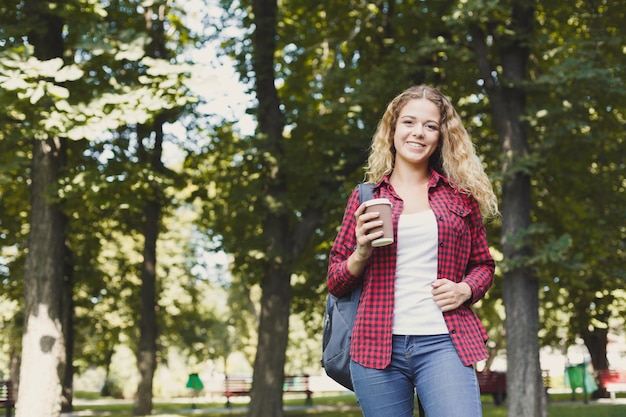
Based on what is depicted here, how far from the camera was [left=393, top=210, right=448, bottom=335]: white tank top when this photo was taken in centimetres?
307

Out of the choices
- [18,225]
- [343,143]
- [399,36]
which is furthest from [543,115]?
[18,225]

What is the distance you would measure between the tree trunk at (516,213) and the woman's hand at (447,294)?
1026 centimetres

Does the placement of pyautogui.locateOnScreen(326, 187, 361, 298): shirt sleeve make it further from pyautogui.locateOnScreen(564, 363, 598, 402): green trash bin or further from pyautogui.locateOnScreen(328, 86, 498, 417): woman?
pyautogui.locateOnScreen(564, 363, 598, 402): green trash bin

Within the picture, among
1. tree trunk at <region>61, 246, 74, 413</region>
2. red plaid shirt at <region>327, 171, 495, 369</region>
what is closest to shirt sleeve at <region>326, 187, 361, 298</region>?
red plaid shirt at <region>327, 171, 495, 369</region>

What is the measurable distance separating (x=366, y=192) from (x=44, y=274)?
31.3 ft

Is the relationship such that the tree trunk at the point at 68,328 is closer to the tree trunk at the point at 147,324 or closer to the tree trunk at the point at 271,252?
the tree trunk at the point at 147,324

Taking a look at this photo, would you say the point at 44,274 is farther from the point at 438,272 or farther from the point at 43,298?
the point at 438,272

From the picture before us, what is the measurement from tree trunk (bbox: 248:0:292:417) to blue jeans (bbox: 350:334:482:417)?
12.0 metres

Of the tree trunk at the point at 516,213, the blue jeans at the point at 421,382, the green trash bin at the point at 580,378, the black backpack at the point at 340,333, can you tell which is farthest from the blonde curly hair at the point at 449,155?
the green trash bin at the point at 580,378

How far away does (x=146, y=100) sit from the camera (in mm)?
10094

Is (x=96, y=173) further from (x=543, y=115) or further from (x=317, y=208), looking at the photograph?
(x=543, y=115)

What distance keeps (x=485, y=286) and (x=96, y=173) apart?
9.70 meters

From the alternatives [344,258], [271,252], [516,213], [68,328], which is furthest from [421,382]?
[68,328]

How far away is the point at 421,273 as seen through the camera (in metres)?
3.14
